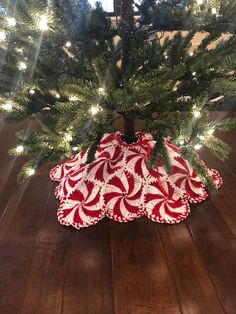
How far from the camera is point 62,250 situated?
48.9 inches

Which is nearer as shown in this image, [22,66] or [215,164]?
[22,66]

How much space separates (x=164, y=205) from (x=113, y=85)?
626mm

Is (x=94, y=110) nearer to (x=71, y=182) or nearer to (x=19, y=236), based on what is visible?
(x=71, y=182)

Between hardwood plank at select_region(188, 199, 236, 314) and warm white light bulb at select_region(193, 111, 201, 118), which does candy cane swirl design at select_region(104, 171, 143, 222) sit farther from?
warm white light bulb at select_region(193, 111, 201, 118)

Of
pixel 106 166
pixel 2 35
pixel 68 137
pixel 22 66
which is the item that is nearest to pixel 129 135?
pixel 106 166

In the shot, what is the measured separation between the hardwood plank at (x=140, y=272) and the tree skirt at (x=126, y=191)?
0.24 ft

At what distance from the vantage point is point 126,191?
139 centimetres

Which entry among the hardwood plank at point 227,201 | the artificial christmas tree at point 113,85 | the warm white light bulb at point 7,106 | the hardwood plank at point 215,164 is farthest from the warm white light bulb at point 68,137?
the hardwood plank at point 215,164

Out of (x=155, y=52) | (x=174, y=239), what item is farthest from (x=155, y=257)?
(x=155, y=52)

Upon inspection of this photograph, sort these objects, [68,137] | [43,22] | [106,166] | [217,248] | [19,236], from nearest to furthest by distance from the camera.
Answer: [43,22], [68,137], [217,248], [19,236], [106,166]

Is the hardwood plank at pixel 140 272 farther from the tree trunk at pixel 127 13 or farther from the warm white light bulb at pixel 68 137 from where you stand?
the tree trunk at pixel 127 13

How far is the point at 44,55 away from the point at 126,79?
35 centimetres

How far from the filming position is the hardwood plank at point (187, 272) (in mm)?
1007

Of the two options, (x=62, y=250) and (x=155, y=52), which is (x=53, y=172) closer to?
(x=62, y=250)
